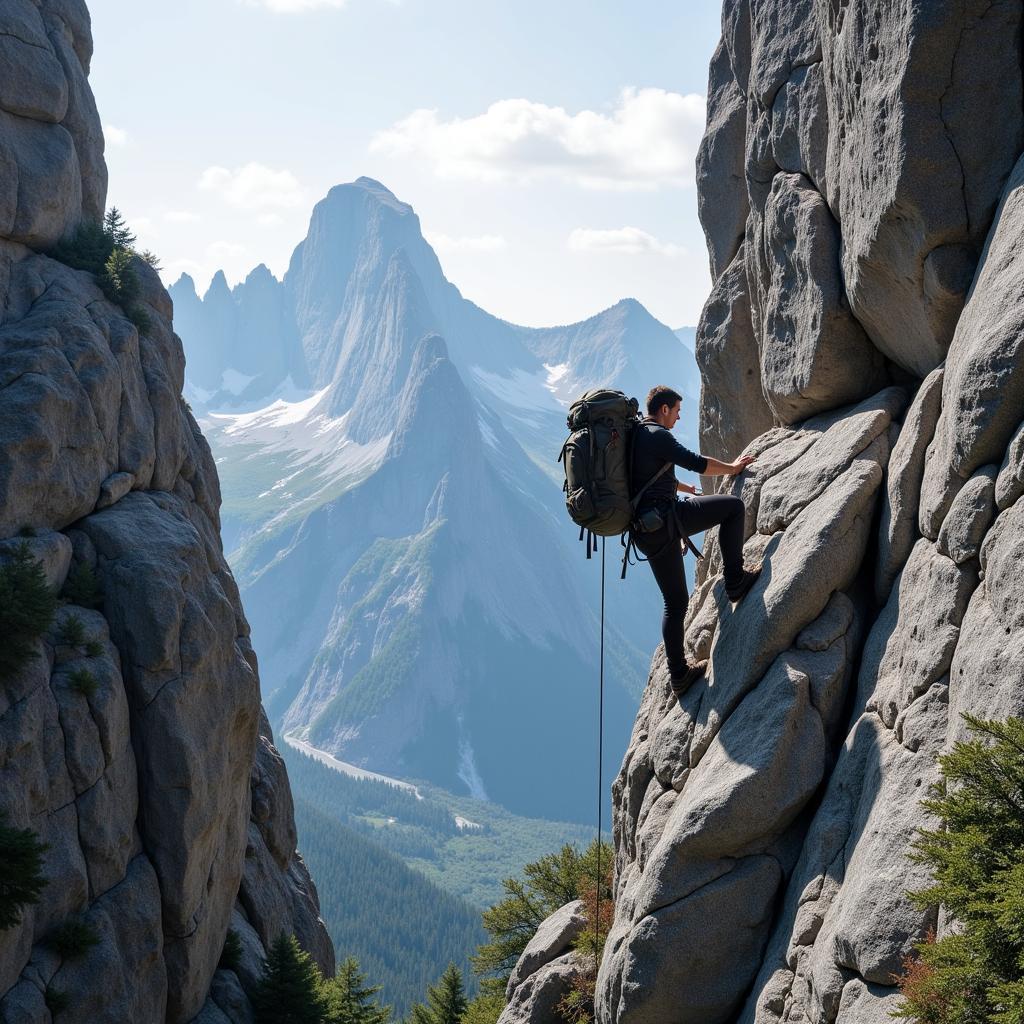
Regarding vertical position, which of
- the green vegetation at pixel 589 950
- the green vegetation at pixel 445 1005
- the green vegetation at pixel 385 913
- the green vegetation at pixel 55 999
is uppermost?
the green vegetation at pixel 589 950

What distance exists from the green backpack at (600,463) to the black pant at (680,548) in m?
0.66

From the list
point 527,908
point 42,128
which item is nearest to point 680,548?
point 42,128

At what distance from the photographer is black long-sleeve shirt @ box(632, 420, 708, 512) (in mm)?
15422

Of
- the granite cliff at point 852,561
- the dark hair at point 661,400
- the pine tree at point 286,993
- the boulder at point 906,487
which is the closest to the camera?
the granite cliff at point 852,561

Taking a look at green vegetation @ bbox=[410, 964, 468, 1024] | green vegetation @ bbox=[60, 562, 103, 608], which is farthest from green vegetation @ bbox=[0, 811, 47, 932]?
green vegetation @ bbox=[410, 964, 468, 1024]

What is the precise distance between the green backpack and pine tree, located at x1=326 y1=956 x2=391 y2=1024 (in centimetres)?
1743

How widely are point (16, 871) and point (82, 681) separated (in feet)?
15.2

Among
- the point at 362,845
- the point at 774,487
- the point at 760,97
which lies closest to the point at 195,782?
the point at 774,487

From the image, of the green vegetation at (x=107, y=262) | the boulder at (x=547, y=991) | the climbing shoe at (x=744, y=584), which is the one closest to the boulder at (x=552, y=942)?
the boulder at (x=547, y=991)

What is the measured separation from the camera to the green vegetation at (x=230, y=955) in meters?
26.4

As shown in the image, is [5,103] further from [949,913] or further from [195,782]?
[949,913]

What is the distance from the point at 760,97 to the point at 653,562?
8965 mm

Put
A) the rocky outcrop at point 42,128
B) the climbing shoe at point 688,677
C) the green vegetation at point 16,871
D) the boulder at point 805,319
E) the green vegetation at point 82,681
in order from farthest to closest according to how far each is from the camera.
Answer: the rocky outcrop at point 42,128, the green vegetation at point 82,681, the green vegetation at point 16,871, the climbing shoe at point 688,677, the boulder at point 805,319

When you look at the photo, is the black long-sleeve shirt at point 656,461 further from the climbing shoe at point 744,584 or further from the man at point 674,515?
the climbing shoe at point 744,584
